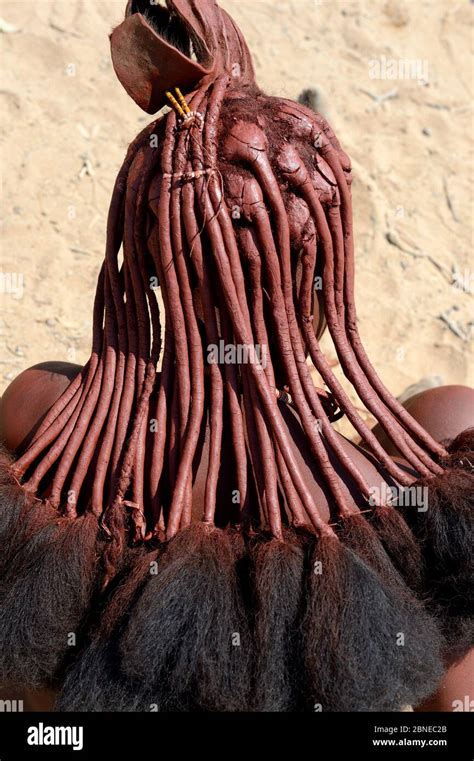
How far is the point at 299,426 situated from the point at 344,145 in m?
3.94

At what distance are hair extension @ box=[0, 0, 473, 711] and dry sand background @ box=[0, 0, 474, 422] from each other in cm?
221

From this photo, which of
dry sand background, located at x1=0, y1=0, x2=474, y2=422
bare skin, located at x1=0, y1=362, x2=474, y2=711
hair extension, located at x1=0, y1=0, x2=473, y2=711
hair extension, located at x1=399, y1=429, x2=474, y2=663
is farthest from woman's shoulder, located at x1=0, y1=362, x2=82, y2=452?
dry sand background, located at x1=0, y1=0, x2=474, y2=422

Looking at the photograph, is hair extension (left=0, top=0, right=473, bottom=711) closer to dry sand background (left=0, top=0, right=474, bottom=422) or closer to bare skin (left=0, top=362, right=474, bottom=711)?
bare skin (left=0, top=362, right=474, bottom=711)

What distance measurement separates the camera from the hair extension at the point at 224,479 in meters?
1.42

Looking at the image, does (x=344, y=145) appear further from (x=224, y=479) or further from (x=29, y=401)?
(x=224, y=479)

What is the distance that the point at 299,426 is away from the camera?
1.70 meters

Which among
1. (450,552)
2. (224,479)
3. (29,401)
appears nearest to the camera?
(450,552)

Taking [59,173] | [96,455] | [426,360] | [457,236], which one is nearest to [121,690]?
[96,455]

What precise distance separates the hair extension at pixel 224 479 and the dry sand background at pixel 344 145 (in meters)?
2.21

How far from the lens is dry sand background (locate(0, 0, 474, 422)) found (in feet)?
14.1

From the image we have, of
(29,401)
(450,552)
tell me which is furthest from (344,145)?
(450,552)

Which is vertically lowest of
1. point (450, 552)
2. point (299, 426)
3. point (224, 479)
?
point (450, 552)

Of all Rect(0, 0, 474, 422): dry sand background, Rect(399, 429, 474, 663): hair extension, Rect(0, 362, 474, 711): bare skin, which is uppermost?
Rect(0, 0, 474, 422): dry sand background

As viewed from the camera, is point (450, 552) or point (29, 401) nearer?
point (450, 552)
